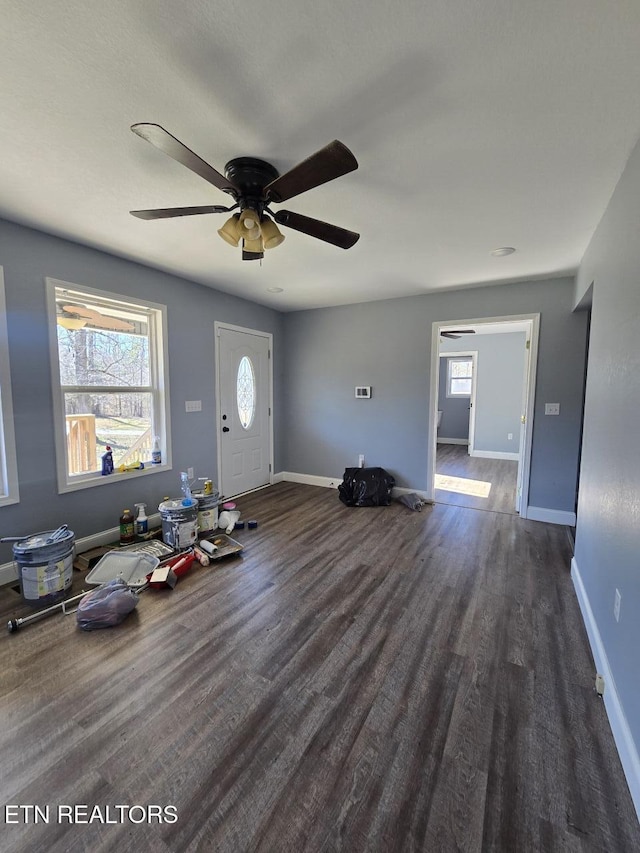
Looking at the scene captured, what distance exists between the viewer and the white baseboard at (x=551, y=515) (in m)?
3.70

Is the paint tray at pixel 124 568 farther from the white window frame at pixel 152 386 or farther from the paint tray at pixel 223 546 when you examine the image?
the white window frame at pixel 152 386

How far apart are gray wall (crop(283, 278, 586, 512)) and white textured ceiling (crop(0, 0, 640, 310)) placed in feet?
4.57

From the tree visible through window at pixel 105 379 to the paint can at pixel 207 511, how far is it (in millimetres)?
742

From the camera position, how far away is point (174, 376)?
3750 millimetres

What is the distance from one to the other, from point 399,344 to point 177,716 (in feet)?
13.6

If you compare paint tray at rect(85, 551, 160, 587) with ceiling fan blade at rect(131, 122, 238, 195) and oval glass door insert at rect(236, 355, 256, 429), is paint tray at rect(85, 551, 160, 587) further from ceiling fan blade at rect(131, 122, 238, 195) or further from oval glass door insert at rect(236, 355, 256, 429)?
ceiling fan blade at rect(131, 122, 238, 195)

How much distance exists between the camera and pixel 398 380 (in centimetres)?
459

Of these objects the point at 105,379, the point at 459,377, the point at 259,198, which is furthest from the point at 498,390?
the point at 105,379

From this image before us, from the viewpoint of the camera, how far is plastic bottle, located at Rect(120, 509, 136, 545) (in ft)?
10.3

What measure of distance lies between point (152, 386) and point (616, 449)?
372cm

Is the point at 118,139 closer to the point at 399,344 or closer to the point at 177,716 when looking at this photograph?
the point at 177,716

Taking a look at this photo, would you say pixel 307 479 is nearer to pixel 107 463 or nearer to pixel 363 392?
pixel 363 392

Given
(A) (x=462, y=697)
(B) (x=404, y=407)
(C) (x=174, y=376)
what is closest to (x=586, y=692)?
(A) (x=462, y=697)

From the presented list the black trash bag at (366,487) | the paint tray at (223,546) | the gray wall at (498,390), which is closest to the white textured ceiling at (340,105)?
the paint tray at (223,546)
